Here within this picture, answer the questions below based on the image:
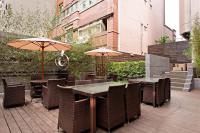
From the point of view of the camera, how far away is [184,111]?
4.50m

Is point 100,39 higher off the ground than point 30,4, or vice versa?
point 30,4

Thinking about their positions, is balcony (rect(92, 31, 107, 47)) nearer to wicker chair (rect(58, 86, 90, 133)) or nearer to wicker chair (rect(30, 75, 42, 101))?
wicker chair (rect(30, 75, 42, 101))

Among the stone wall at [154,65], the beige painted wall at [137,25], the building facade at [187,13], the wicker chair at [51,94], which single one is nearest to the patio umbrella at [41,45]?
the wicker chair at [51,94]

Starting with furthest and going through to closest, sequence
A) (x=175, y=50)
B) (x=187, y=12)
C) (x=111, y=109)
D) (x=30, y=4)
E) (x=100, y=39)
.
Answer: (x=100, y=39), (x=175, y=50), (x=187, y=12), (x=30, y=4), (x=111, y=109)

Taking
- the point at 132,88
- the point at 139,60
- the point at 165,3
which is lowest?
the point at 132,88

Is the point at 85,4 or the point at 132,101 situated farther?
the point at 85,4

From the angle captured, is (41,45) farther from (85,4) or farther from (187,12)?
(187,12)

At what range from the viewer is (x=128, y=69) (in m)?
9.66

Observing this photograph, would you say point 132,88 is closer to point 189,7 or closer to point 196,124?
point 196,124

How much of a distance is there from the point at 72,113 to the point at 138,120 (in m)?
1.63

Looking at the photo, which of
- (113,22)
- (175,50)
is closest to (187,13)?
(175,50)

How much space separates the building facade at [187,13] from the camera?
11561 millimetres

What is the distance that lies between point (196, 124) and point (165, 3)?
20.1m

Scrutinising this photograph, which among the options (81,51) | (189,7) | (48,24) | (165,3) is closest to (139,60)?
(81,51)
